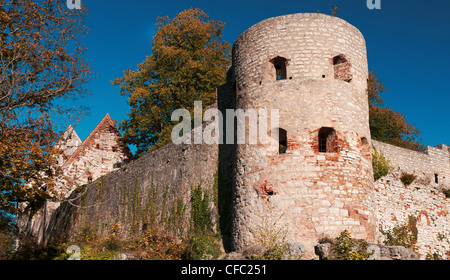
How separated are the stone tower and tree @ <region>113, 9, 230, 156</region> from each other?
11.4 m

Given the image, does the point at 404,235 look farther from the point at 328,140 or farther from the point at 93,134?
the point at 93,134

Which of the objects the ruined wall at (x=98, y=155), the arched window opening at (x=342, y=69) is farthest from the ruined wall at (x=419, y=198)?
the ruined wall at (x=98, y=155)

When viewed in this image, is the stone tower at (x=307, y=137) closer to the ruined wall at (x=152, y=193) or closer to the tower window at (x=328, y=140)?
the tower window at (x=328, y=140)

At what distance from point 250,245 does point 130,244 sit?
5.97m

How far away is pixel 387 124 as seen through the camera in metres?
27.1

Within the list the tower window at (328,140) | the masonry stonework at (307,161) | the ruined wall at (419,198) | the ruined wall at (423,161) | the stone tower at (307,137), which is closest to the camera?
the stone tower at (307,137)

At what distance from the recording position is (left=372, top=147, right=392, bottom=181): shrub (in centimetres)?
1584

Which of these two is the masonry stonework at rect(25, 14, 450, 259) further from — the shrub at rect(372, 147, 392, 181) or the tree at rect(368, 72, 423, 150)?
the tree at rect(368, 72, 423, 150)

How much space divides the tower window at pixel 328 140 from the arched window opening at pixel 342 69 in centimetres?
162

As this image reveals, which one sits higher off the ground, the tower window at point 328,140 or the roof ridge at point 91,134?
the roof ridge at point 91,134

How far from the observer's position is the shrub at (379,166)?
52.0 feet

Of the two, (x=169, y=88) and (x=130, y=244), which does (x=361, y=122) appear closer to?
(x=130, y=244)

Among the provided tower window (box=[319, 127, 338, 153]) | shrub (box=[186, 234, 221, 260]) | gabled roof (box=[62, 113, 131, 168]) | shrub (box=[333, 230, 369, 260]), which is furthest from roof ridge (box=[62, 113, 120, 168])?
shrub (box=[333, 230, 369, 260])

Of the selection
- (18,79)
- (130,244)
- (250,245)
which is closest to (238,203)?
(250,245)
